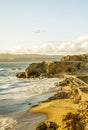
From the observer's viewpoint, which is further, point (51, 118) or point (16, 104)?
point (16, 104)

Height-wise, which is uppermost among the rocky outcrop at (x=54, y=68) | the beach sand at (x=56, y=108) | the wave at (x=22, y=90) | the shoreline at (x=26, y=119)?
the rocky outcrop at (x=54, y=68)

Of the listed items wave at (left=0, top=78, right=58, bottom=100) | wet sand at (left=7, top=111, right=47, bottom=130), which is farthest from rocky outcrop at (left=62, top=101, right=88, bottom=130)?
wave at (left=0, top=78, right=58, bottom=100)

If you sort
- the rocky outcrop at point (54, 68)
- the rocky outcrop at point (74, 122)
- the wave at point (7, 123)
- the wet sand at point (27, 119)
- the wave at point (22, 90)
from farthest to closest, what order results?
the rocky outcrop at point (54, 68)
the wave at point (22, 90)
the wet sand at point (27, 119)
the wave at point (7, 123)
the rocky outcrop at point (74, 122)

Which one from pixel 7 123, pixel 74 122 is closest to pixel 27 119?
pixel 7 123

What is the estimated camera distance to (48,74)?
320 ft

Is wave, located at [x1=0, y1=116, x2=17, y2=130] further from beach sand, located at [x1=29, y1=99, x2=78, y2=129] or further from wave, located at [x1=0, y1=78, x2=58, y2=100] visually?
wave, located at [x1=0, y1=78, x2=58, y2=100]

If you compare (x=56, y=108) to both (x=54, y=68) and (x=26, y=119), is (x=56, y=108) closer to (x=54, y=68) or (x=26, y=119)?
(x=26, y=119)

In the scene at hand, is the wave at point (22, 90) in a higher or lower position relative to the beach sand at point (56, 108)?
lower

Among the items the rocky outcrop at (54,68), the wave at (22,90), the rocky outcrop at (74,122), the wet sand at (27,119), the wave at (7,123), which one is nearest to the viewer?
the rocky outcrop at (74,122)

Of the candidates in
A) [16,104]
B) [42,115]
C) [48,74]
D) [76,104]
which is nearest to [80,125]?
[42,115]

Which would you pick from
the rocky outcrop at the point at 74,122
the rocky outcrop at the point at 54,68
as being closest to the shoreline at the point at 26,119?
the rocky outcrop at the point at 74,122

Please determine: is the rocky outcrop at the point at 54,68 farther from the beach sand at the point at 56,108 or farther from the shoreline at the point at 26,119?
the shoreline at the point at 26,119

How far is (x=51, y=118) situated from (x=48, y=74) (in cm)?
6718

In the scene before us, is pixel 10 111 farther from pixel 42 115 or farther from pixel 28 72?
pixel 28 72
